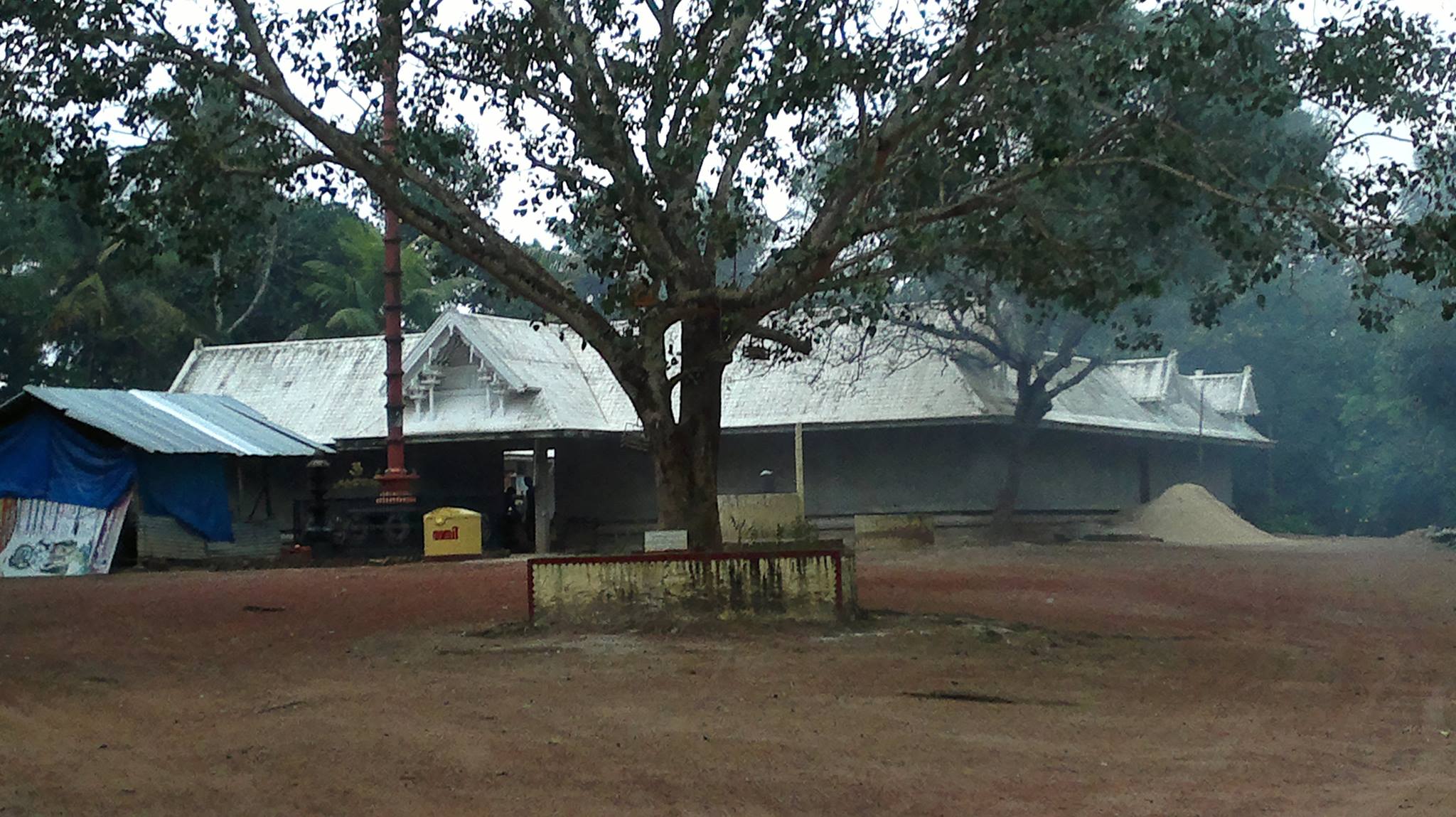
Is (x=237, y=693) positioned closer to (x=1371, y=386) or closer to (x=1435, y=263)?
(x=1435, y=263)

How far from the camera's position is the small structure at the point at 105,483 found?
24.8 m

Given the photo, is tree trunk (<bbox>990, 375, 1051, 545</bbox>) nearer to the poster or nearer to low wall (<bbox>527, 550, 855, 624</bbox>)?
the poster

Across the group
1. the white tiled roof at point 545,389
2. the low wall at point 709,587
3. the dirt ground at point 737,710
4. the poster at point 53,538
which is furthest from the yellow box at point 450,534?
the low wall at point 709,587

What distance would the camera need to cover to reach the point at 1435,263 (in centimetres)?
1332

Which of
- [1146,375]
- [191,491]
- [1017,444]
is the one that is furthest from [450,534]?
[1146,375]

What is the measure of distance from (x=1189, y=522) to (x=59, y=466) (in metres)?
23.7

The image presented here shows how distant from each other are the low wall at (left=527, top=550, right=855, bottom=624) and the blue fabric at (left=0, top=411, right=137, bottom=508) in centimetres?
1350

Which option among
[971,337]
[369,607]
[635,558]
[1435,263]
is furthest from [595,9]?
[971,337]

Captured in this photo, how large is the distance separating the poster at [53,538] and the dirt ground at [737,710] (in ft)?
22.8

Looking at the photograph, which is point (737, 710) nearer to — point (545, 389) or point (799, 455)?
point (799, 455)

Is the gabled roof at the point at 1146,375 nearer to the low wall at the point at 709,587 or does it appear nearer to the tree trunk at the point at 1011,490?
the tree trunk at the point at 1011,490

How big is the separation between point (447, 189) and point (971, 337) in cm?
1742

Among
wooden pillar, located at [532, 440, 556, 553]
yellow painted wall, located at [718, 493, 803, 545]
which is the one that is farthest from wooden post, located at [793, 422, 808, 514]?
wooden pillar, located at [532, 440, 556, 553]

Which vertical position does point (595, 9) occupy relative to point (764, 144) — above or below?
above
